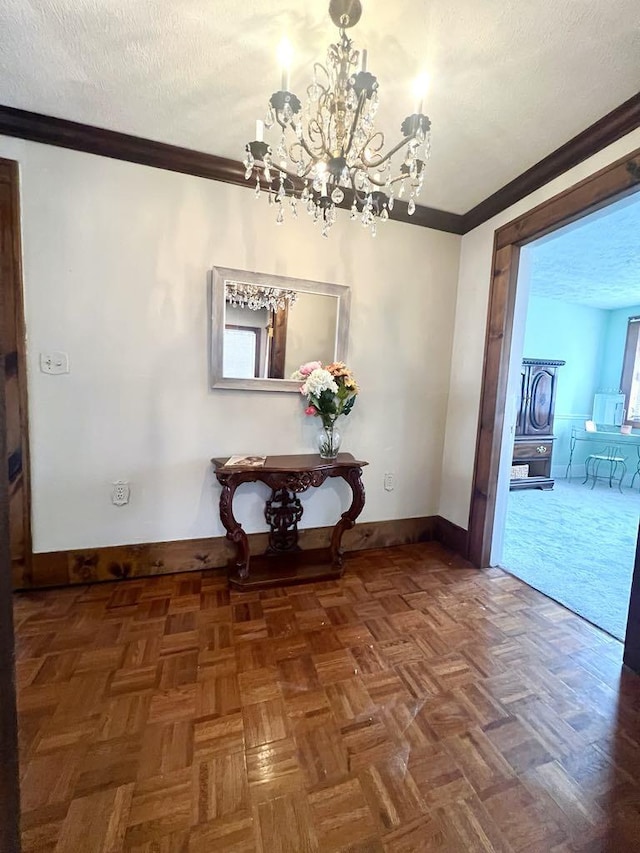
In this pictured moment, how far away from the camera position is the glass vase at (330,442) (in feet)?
7.52

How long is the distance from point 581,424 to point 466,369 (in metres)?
4.03

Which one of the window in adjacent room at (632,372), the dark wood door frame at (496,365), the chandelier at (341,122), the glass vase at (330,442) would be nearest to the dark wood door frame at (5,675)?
the chandelier at (341,122)

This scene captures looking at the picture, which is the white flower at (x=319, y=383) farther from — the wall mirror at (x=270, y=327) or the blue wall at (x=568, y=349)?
the blue wall at (x=568, y=349)

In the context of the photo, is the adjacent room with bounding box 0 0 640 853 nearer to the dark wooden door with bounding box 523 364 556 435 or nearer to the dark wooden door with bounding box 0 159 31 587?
the dark wooden door with bounding box 0 159 31 587

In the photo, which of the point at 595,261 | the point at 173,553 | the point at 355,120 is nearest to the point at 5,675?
the point at 355,120

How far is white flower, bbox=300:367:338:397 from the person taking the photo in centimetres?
215

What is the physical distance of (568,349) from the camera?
5.21 m

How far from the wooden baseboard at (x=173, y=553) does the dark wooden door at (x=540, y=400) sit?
2735 millimetres

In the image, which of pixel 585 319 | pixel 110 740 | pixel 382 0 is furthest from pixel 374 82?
pixel 585 319

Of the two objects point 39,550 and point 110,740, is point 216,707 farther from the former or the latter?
point 39,550

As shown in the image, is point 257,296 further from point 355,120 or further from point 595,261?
point 595,261

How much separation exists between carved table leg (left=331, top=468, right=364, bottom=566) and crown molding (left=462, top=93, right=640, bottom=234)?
1.97 meters

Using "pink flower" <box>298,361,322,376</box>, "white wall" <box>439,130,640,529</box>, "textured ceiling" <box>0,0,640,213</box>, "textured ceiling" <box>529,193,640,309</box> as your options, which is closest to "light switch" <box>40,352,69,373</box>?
"textured ceiling" <box>0,0,640,213</box>

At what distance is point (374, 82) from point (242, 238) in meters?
1.27
